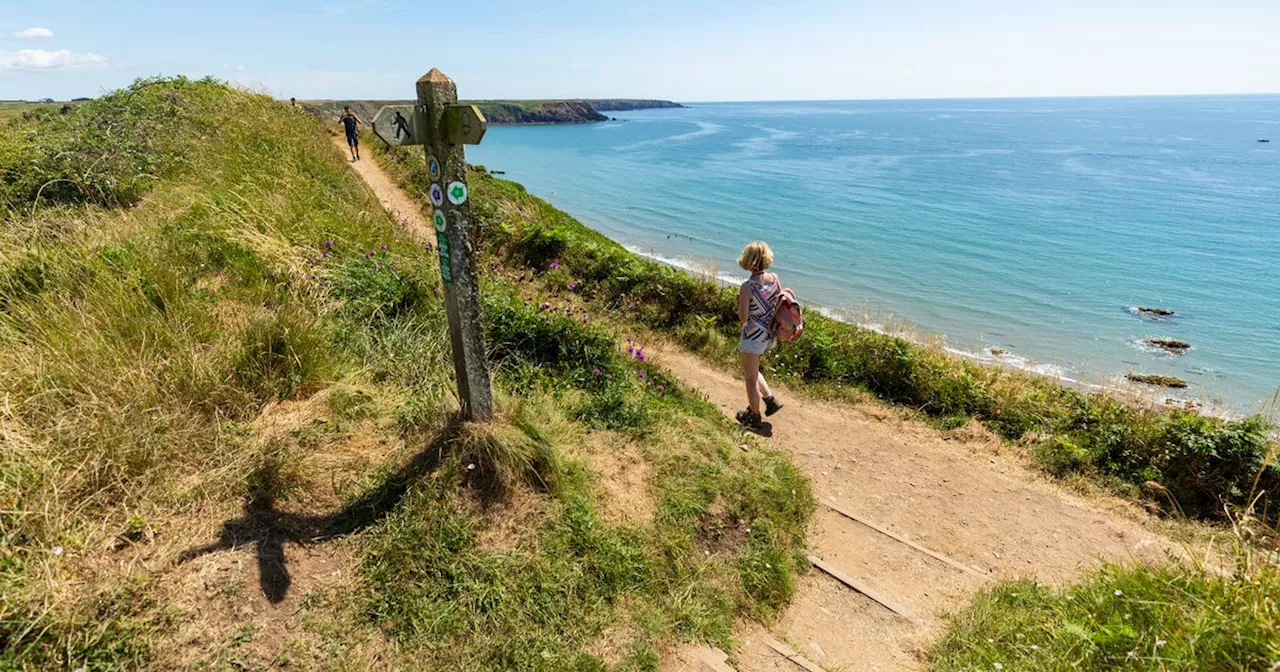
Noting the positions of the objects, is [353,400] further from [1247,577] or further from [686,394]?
[1247,577]

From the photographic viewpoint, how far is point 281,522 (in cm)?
367

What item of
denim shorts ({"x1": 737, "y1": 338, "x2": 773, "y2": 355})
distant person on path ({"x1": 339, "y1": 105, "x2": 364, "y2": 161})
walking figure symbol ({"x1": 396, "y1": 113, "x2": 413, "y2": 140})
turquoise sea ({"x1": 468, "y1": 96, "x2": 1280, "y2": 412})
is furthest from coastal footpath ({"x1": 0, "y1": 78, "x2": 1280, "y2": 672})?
distant person on path ({"x1": 339, "y1": 105, "x2": 364, "y2": 161})

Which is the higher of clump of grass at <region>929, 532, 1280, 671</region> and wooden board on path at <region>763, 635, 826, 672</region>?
clump of grass at <region>929, 532, 1280, 671</region>

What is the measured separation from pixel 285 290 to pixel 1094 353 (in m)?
22.9

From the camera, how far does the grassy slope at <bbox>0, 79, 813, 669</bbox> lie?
3.08 m

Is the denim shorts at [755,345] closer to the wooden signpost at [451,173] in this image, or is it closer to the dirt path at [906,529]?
the dirt path at [906,529]

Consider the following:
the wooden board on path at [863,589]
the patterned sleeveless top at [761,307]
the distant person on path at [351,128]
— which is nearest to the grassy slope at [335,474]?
the wooden board on path at [863,589]

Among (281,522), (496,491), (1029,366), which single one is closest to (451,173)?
(496,491)

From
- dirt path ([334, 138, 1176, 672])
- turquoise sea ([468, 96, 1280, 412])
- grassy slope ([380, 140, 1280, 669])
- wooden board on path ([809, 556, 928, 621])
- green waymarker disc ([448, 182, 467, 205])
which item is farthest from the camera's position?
turquoise sea ([468, 96, 1280, 412])

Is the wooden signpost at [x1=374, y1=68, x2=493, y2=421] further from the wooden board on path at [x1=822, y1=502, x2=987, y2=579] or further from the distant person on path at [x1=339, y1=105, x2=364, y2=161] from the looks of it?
the distant person on path at [x1=339, y1=105, x2=364, y2=161]

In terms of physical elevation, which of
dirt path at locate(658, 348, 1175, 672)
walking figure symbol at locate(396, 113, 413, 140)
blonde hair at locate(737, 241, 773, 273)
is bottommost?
dirt path at locate(658, 348, 1175, 672)

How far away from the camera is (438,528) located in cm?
387

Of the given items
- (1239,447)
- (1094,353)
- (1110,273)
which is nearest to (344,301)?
(1239,447)

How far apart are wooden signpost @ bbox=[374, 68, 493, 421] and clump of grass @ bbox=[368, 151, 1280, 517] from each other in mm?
5351
